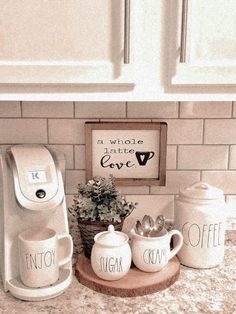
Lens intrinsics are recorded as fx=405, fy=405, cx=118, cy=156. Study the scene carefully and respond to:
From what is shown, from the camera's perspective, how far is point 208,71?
0.88 meters

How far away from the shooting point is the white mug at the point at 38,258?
3.08 feet

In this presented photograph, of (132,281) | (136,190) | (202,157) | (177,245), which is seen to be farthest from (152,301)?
(202,157)

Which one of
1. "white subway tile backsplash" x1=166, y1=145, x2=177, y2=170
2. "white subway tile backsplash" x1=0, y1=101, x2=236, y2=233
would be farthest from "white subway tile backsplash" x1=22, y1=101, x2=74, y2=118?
"white subway tile backsplash" x1=166, y1=145, x2=177, y2=170

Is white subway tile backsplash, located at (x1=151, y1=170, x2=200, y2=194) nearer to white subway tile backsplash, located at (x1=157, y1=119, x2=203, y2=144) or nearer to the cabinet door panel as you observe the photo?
white subway tile backsplash, located at (x1=157, y1=119, x2=203, y2=144)

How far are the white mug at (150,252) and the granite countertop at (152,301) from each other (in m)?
0.07

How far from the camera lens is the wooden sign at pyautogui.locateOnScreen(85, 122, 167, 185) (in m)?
1.22

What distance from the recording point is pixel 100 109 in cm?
121

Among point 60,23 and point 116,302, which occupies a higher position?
point 60,23

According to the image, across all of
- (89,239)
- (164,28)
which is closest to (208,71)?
(164,28)

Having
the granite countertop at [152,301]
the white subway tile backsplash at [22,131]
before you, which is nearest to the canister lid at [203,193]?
the granite countertop at [152,301]

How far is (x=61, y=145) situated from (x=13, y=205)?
31cm

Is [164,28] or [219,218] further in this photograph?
[219,218]

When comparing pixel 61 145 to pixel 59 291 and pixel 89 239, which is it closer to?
pixel 89 239

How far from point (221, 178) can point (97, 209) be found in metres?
0.44
